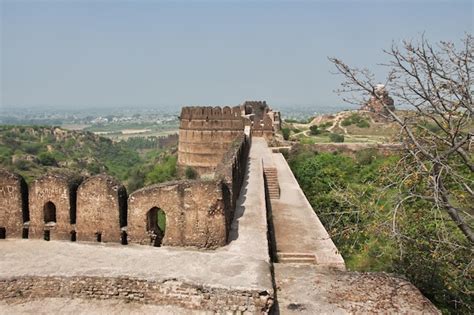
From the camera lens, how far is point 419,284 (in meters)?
8.81

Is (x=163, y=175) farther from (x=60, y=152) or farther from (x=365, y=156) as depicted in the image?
(x=60, y=152)

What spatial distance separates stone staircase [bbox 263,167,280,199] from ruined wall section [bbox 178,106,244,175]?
29.8 feet

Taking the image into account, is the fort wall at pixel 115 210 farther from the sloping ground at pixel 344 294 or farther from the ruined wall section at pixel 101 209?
the sloping ground at pixel 344 294

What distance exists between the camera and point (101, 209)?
7.79m

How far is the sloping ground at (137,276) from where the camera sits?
5.95m

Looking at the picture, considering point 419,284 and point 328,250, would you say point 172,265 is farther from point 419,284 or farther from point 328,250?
point 419,284

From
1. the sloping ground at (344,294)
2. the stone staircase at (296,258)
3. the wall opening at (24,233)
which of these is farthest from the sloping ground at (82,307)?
the stone staircase at (296,258)

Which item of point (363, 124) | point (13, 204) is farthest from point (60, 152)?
point (13, 204)

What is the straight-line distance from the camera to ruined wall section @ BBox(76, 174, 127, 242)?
772 centimetres

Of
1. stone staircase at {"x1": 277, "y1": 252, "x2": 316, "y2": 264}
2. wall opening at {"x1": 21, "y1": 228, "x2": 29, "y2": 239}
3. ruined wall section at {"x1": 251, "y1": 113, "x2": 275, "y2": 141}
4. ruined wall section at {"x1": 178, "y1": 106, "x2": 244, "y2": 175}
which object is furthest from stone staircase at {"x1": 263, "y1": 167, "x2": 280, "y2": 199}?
ruined wall section at {"x1": 251, "y1": 113, "x2": 275, "y2": 141}

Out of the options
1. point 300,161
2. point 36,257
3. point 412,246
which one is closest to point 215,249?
point 36,257

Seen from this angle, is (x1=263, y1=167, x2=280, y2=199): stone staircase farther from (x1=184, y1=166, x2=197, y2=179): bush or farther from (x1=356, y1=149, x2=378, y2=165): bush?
(x1=356, y1=149, x2=378, y2=165): bush

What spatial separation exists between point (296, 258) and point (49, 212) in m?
4.65

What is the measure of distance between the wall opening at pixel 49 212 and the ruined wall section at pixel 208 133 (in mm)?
17239
